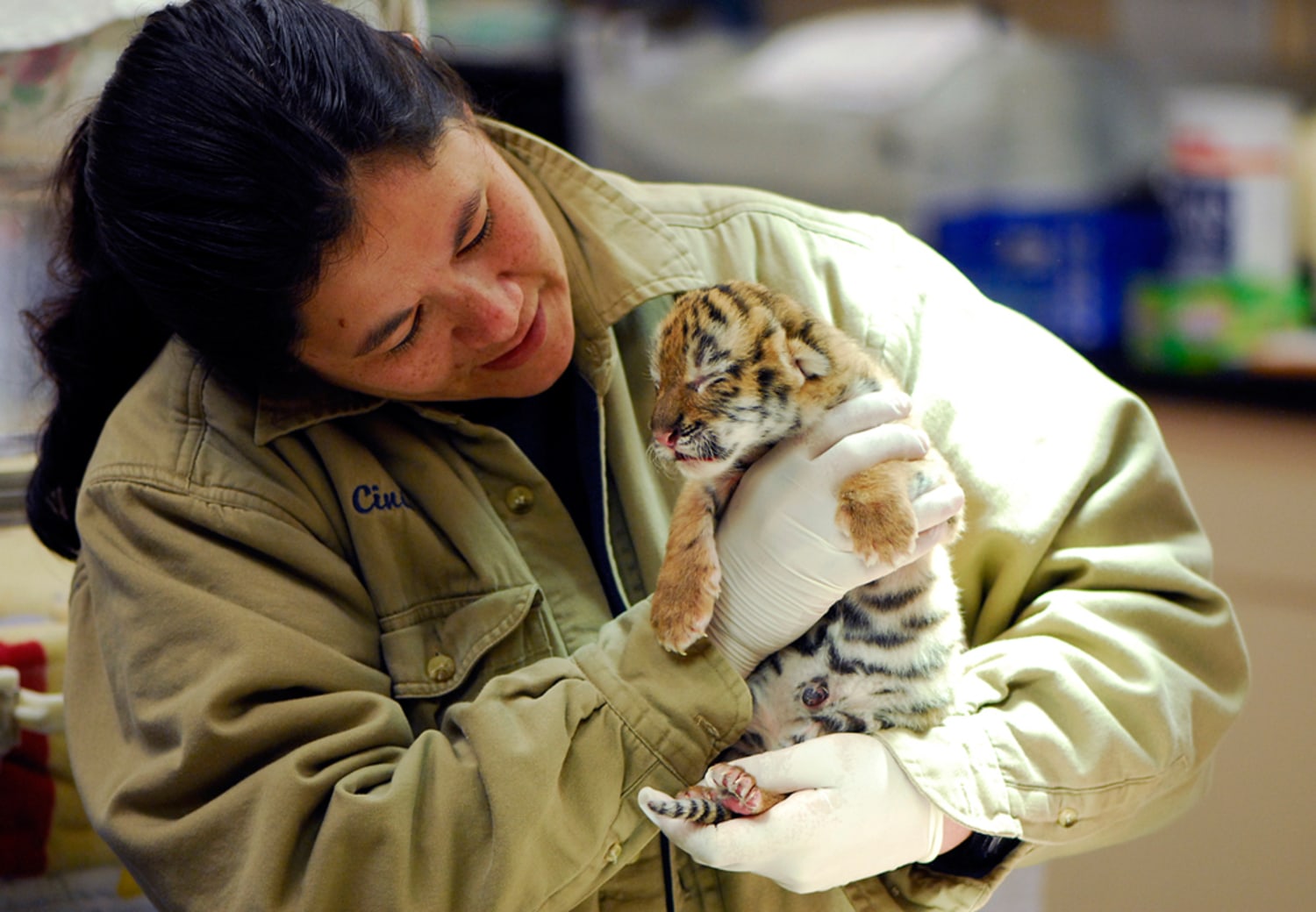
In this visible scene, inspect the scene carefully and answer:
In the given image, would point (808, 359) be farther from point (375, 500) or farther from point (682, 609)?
point (375, 500)

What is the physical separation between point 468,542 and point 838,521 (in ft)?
1.10

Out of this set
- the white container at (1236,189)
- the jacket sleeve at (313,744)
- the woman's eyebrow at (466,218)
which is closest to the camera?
the jacket sleeve at (313,744)

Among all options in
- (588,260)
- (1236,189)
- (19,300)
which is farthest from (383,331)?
(1236,189)

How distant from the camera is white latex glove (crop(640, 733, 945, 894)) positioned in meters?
0.98

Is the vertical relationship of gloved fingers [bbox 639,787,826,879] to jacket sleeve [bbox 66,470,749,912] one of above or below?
below

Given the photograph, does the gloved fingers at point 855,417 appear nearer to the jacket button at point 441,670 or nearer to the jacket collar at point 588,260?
the jacket collar at point 588,260

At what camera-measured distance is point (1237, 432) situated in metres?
2.26

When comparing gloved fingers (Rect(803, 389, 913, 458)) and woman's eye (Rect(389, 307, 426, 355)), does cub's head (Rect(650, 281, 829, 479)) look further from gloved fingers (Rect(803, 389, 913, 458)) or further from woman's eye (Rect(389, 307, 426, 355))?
woman's eye (Rect(389, 307, 426, 355))

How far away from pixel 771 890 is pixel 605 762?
235 mm

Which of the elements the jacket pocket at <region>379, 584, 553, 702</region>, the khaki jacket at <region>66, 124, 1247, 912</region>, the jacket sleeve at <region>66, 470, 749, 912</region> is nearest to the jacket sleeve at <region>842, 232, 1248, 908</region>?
the khaki jacket at <region>66, 124, 1247, 912</region>

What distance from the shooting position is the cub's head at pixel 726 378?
3.25 ft

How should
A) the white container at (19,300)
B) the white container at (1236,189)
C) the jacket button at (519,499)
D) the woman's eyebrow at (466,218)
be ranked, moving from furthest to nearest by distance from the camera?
1. the white container at (1236,189)
2. the white container at (19,300)
3. the jacket button at (519,499)
4. the woman's eyebrow at (466,218)

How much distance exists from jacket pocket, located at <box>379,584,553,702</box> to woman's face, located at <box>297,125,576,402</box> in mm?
196

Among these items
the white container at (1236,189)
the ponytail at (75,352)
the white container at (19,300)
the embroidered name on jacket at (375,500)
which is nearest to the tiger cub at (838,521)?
the embroidered name on jacket at (375,500)
